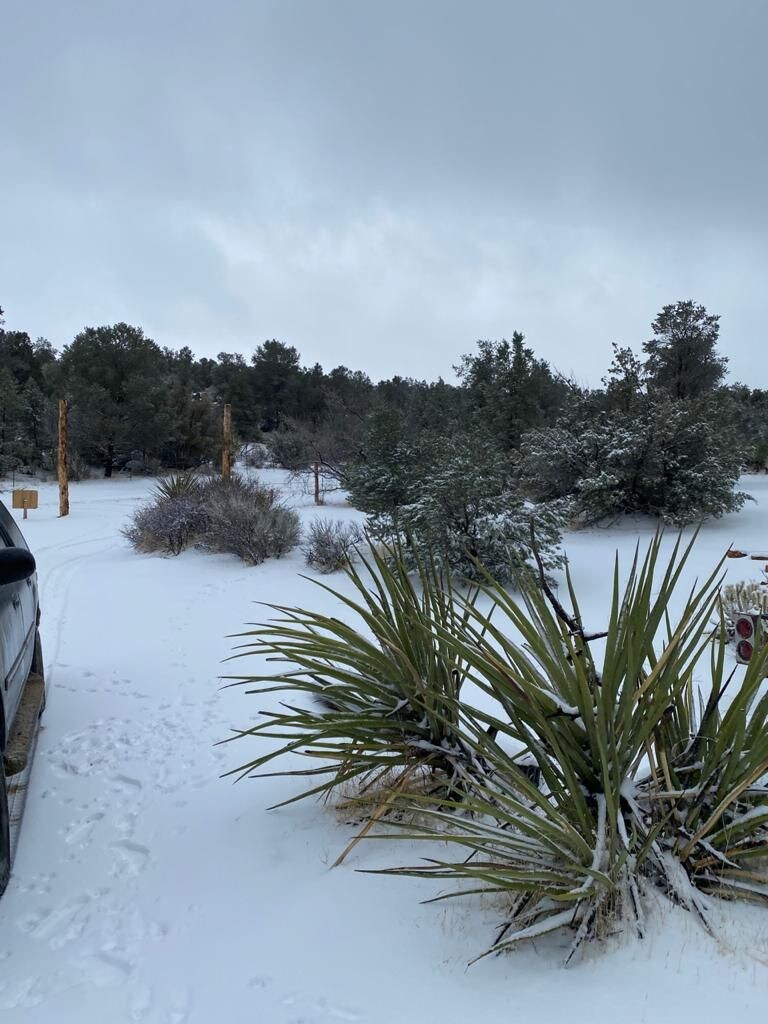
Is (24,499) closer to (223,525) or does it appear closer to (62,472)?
(62,472)

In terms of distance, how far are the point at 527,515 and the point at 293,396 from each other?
114 feet

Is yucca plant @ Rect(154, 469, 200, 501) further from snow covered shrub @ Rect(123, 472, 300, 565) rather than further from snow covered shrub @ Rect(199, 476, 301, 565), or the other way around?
snow covered shrub @ Rect(199, 476, 301, 565)

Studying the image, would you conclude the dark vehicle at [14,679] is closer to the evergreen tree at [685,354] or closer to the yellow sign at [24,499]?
the yellow sign at [24,499]

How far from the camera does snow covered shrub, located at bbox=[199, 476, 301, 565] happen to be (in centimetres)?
1111

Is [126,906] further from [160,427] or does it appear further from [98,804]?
[160,427]

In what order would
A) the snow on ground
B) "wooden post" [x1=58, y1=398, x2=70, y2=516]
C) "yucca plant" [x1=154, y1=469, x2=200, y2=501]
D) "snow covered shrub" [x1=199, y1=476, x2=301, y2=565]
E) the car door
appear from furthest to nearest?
1. "wooden post" [x1=58, y1=398, x2=70, y2=516]
2. "yucca plant" [x1=154, y1=469, x2=200, y2=501]
3. "snow covered shrub" [x1=199, y1=476, x2=301, y2=565]
4. the car door
5. the snow on ground

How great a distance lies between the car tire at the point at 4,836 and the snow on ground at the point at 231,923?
22 cm

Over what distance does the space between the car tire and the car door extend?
0.38 metres

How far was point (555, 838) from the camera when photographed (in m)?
1.97

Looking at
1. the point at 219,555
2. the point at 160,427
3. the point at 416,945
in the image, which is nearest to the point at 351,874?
the point at 416,945

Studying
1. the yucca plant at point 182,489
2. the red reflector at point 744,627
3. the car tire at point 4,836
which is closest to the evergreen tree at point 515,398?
the yucca plant at point 182,489

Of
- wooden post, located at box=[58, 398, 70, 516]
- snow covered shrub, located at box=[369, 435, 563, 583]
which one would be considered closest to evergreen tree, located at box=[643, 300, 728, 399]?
snow covered shrub, located at box=[369, 435, 563, 583]

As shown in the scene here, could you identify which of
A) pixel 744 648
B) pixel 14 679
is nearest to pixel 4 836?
pixel 14 679

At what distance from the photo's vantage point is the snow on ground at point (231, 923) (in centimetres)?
168
